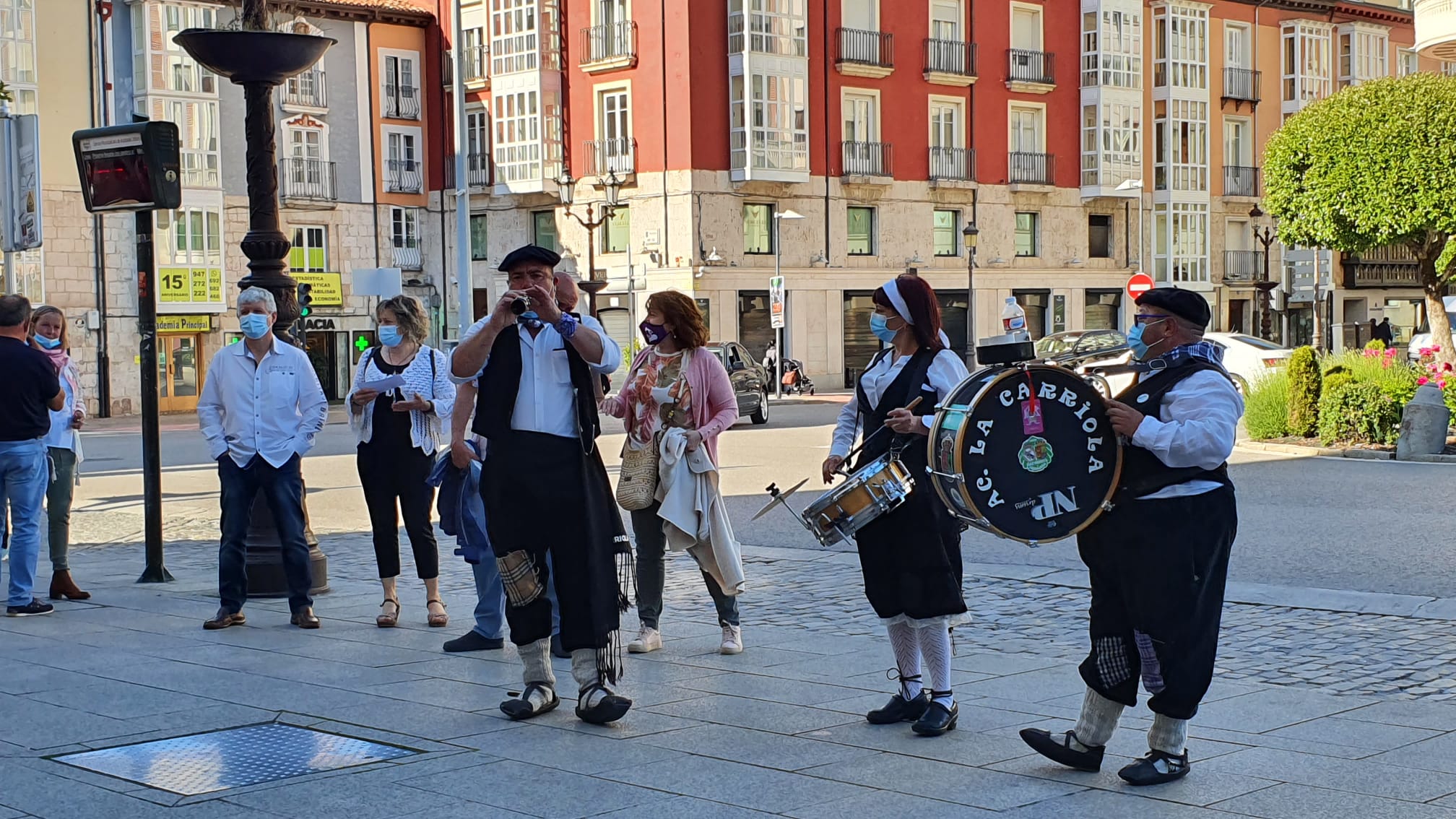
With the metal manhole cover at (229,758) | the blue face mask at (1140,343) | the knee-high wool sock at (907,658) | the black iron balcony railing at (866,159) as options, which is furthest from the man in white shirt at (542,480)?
the black iron balcony railing at (866,159)

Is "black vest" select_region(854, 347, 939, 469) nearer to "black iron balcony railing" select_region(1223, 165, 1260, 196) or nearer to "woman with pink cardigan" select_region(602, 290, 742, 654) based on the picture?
"woman with pink cardigan" select_region(602, 290, 742, 654)

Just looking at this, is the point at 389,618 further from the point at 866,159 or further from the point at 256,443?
the point at 866,159

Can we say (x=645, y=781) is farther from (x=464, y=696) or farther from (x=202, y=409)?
(x=202, y=409)

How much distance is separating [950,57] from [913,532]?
44.8 metres

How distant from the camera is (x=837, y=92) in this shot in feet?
155

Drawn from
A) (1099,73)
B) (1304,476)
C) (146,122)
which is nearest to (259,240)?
(146,122)

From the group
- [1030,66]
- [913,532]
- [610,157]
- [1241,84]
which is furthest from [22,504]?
[1241,84]

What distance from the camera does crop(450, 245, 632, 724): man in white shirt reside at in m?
6.66

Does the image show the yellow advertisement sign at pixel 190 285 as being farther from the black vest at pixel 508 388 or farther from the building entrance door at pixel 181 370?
the black vest at pixel 508 388

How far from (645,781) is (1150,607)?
177cm

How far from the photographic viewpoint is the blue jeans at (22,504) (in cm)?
965

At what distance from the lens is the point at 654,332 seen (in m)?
8.16

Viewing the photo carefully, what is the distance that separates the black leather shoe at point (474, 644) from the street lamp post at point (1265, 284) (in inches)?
1869

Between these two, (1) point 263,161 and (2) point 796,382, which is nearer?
(1) point 263,161
